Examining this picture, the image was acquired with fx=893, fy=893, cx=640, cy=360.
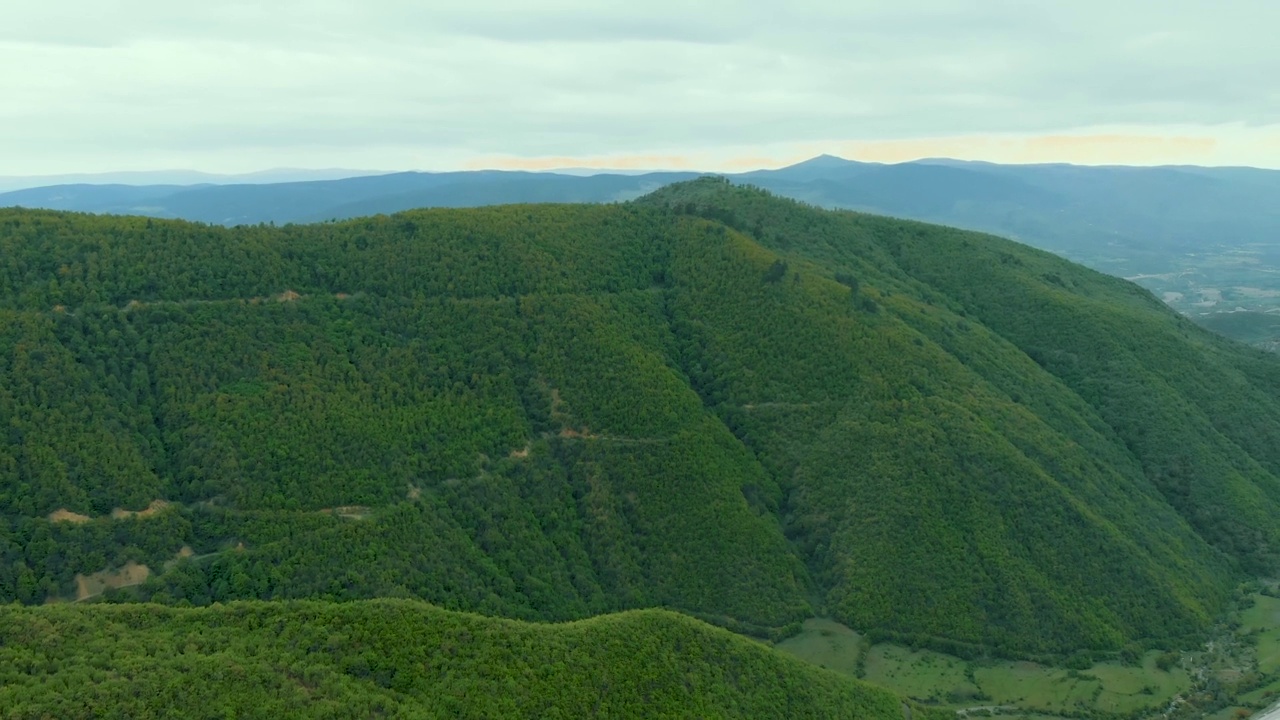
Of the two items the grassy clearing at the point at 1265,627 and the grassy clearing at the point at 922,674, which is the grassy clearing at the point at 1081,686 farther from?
the grassy clearing at the point at 1265,627

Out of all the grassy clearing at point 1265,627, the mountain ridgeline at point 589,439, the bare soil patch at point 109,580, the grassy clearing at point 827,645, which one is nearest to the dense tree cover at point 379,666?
the grassy clearing at point 827,645

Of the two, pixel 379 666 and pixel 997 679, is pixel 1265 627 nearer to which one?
pixel 997 679

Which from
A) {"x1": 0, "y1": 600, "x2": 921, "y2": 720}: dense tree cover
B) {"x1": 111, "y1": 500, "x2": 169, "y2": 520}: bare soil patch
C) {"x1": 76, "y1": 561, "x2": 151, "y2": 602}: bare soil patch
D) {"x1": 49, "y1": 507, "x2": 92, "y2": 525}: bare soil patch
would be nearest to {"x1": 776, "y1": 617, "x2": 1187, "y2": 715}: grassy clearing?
{"x1": 0, "y1": 600, "x2": 921, "y2": 720}: dense tree cover

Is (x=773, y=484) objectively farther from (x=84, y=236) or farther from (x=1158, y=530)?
(x=84, y=236)

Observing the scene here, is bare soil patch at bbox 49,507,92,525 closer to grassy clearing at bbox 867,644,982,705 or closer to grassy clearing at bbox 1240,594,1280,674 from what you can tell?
grassy clearing at bbox 867,644,982,705

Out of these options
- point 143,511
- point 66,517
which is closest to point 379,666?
point 143,511

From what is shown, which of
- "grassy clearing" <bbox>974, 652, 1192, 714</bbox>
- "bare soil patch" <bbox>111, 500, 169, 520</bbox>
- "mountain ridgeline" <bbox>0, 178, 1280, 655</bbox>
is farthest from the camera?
"grassy clearing" <bbox>974, 652, 1192, 714</bbox>
